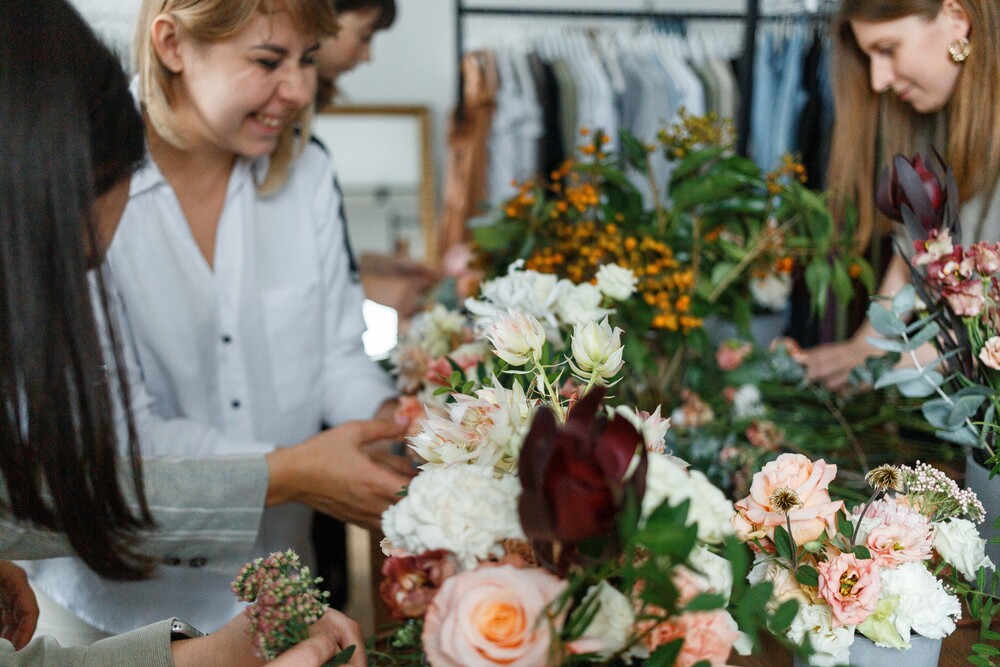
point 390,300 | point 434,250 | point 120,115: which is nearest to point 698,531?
point 120,115

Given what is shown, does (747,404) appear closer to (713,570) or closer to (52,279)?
(713,570)

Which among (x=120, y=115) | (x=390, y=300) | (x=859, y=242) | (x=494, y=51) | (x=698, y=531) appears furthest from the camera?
(x=494, y=51)

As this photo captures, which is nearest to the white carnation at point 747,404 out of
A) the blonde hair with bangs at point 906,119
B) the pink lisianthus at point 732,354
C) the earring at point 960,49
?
the pink lisianthus at point 732,354

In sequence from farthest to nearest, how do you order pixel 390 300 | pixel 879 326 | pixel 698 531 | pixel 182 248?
pixel 390 300
pixel 182 248
pixel 879 326
pixel 698 531

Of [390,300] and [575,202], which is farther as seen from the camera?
[390,300]

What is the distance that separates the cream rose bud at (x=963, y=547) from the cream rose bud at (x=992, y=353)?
16 centimetres

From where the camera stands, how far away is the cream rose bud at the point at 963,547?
678mm

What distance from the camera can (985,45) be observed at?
0.98 meters

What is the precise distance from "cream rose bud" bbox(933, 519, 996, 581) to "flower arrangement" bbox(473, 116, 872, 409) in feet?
1.81

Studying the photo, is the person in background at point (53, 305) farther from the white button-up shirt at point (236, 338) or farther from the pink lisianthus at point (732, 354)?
the pink lisianthus at point (732, 354)

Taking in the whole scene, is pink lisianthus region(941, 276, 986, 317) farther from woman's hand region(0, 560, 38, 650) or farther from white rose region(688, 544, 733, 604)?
woman's hand region(0, 560, 38, 650)

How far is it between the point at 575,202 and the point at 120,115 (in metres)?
0.67

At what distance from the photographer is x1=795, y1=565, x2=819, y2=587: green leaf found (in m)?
0.61

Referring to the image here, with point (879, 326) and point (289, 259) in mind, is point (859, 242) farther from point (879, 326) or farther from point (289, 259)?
point (289, 259)
